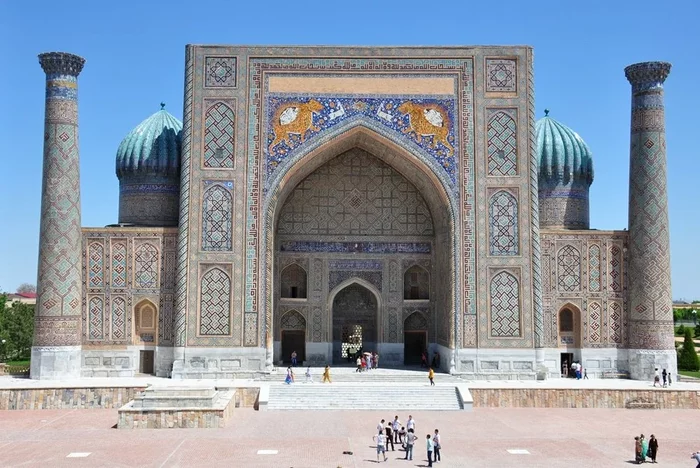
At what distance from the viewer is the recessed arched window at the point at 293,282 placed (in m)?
15.1

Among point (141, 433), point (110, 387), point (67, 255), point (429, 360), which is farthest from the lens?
point (429, 360)

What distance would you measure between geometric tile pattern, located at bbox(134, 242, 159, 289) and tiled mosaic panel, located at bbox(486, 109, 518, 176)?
5973 millimetres

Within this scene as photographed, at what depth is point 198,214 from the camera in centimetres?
1352

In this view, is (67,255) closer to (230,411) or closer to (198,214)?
(198,214)

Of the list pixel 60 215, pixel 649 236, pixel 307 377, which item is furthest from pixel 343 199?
pixel 649 236

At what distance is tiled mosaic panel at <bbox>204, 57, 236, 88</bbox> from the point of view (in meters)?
13.8

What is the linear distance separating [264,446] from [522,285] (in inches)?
246

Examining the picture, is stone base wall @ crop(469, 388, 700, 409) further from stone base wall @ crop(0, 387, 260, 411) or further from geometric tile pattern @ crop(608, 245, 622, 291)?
stone base wall @ crop(0, 387, 260, 411)

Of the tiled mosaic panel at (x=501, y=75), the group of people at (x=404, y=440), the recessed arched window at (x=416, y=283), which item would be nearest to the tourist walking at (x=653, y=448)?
the group of people at (x=404, y=440)

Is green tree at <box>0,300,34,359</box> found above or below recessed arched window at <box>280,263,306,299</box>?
below

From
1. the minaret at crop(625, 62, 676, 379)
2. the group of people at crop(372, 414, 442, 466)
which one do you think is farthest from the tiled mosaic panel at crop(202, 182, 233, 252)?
the minaret at crop(625, 62, 676, 379)

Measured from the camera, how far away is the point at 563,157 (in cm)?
1600

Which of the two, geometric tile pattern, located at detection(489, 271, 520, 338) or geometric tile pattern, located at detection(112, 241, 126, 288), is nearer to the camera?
geometric tile pattern, located at detection(489, 271, 520, 338)

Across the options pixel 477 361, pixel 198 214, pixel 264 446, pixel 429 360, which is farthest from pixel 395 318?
pixel 264 446
